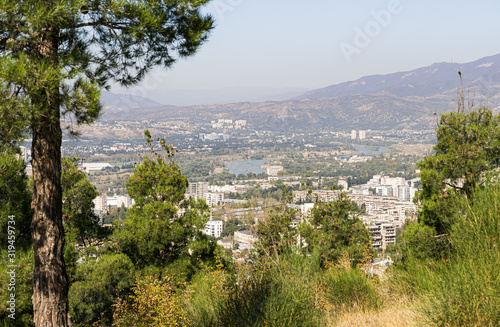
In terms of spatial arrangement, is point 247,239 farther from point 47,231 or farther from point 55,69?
point 55,69

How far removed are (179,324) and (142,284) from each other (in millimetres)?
864

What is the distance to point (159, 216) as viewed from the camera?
5.67m

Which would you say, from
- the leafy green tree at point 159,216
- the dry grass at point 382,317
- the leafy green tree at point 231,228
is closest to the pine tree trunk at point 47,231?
the dry grass at point 382,317

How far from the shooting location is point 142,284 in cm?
369

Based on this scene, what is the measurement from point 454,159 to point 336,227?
4148mm

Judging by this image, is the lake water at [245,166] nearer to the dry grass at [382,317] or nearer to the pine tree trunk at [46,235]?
the dry grass at [382,317]

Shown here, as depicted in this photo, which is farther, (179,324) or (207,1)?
(179,324)

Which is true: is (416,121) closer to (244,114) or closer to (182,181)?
(244,114)

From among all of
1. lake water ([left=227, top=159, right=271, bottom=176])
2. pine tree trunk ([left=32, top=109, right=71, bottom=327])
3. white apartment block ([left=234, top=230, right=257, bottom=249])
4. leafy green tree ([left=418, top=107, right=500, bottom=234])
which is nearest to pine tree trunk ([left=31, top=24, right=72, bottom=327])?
pine tree trunk ([left=32, top=109, right=71, bottom=327])

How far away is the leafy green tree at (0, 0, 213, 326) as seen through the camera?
1.82 m

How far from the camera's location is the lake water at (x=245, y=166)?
5450cm

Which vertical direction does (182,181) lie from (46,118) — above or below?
below

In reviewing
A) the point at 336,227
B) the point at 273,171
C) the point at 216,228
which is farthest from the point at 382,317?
the point at 273,171

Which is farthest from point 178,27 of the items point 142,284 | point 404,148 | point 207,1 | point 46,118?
point 404,148
